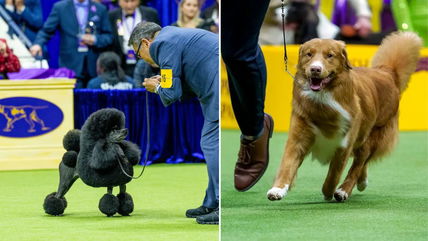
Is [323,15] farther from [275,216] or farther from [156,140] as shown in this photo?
[275,216]

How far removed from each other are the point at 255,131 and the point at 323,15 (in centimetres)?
891

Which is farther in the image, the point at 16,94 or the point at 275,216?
the point at 16,94

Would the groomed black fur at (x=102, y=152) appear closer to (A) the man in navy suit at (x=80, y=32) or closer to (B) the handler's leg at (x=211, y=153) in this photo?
(B) the handler's leg at (x=211, y=153)

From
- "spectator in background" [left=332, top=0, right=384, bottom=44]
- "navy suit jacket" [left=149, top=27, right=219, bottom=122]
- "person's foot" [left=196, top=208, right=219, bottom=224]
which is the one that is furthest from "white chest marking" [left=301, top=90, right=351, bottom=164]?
"spectator in background" [left=332, top=0, right=384, bottom=44]

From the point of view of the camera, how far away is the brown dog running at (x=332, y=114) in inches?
268

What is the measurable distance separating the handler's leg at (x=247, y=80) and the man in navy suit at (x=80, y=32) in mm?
5463

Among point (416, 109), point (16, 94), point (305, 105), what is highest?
point (305, 105)

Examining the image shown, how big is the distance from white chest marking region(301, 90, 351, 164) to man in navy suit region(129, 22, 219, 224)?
0.73 metres

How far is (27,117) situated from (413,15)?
6114 millimetres

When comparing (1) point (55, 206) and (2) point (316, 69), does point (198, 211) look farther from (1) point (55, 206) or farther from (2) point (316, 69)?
(2) point (316, 69)

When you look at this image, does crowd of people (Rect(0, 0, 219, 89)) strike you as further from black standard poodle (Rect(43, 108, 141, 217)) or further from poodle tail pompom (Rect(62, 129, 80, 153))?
black standard poodle (Rect(43, 108, 141, 217))

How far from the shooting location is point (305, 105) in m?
6.93

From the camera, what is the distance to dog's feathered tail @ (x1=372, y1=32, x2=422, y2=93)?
7875mm

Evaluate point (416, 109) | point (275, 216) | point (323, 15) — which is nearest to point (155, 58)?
point (275, 216)
